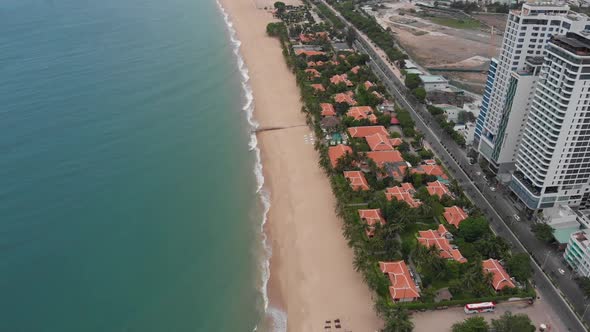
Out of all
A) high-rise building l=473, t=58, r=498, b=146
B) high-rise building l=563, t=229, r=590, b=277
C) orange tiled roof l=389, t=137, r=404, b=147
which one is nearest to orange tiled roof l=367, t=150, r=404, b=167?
orange tiled roof l=389, t=137, r=404, b=147

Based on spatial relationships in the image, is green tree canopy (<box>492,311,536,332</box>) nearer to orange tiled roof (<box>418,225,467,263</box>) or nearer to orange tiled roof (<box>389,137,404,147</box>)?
orange tiled roof (<box>418,225,467,263</box>)

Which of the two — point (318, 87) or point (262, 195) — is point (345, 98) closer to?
point (318, 87)

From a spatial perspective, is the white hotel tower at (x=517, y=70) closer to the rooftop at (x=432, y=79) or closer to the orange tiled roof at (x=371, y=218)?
the orange tiled roof at (x=371, y=218)

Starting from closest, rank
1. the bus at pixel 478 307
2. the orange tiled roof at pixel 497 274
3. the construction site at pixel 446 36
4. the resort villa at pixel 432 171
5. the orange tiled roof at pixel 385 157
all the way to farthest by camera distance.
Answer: the bus at pixel 478 307, the orange tiled roof at pixel 497 274, the resort villa at pixel 432 171, the orange tiled roof at pixel 385 157, the construction site at pixel 446 36

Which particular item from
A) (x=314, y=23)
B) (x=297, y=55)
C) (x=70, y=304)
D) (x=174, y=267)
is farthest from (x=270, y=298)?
(x=314, y=23)

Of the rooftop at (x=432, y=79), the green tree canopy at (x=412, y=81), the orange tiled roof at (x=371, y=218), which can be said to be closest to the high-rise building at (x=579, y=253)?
the orange tiled roof at (x=371, y=218)

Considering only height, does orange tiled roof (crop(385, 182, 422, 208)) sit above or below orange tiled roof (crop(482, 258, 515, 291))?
above

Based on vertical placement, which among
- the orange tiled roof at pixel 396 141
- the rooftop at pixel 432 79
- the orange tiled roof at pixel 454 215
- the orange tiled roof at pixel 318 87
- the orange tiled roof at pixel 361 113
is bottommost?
the orange tiled roof at pixel 454 215
